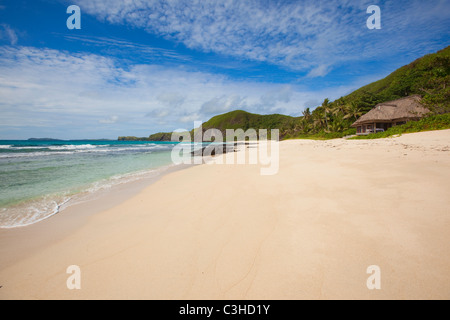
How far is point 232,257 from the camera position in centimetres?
254

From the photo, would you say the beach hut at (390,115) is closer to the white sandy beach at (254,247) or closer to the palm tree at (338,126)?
the palm tree at (338,126)

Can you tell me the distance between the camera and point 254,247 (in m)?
2.70

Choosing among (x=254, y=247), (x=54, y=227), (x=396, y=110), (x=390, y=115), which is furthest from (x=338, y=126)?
(x=54, y=227)

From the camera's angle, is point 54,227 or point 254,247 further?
point 54,227

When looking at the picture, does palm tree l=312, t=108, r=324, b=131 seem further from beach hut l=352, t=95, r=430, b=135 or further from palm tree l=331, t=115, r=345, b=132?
beach hut l=352, t=95, r=430, b=135

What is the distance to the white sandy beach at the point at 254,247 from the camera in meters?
2.01

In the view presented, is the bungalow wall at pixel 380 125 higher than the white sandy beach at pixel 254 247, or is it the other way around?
the bungalow wall at pixel 380 125

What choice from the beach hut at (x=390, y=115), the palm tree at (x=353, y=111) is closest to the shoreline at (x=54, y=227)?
the beach hut at (x=390, y=115)

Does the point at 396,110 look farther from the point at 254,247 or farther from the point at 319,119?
the point at 254,247

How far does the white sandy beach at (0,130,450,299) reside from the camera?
2.01 m

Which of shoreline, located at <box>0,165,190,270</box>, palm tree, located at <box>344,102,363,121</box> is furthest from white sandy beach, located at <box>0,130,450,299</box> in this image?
palm tree, located at <box>344,102,363,121</box>
